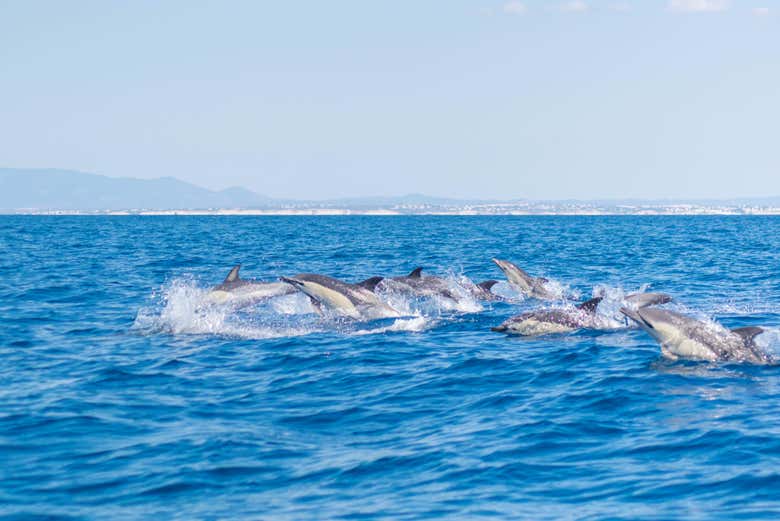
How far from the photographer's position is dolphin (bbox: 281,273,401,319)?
19812mm

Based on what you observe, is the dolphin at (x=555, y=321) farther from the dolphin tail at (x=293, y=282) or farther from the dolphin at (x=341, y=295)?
the dolphin tail at (x=293, y=282)

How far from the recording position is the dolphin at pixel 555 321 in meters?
17.4

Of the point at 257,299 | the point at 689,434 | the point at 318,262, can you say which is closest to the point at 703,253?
the point at 318,262

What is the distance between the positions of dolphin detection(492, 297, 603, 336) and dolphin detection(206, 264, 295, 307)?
578 cm

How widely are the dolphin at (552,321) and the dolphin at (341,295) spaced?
3.43 m

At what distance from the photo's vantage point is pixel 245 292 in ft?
70.1

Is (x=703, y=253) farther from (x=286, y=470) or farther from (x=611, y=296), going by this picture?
(x=286, y=470)

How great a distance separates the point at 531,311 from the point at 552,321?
69cm

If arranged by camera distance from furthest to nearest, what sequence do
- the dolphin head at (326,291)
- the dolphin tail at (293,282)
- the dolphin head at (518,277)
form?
1. the dolphin head at (518,277)
2. the dolphin head at (326,291)
3. the dolphin tail at (293,282)

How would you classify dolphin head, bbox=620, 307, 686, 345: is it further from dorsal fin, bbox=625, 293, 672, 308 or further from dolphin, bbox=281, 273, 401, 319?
dolphin, bbox=281, 273, 401, 319

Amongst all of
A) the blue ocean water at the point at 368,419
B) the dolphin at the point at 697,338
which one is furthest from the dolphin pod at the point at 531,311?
the blue ocean water at the point at 368,419

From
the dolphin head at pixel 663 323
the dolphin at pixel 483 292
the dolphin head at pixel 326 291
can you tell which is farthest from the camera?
the dolphin at pixel 483 292

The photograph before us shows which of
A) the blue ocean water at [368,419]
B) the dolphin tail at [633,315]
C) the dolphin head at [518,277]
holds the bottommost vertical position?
the blue ocean water at [368,419]

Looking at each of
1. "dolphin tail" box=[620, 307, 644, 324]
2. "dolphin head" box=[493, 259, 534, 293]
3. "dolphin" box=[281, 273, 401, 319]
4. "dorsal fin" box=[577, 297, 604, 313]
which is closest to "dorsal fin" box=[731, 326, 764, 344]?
"dolphin tail" box=[620, 307, 644, 324]
